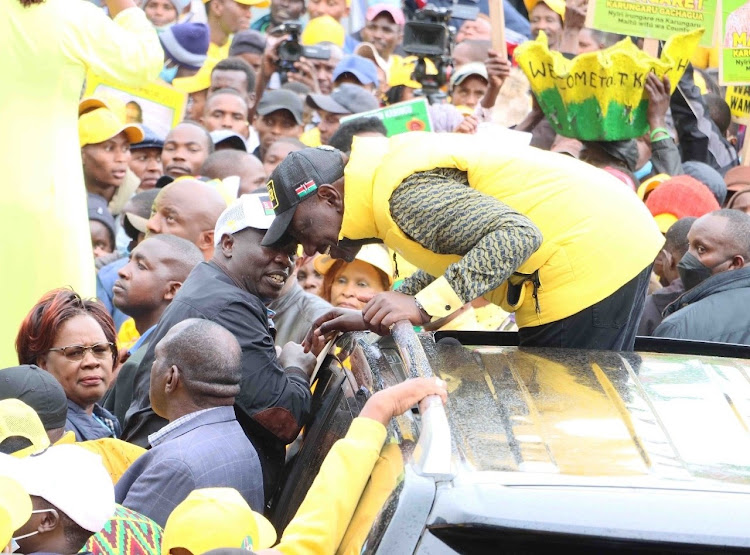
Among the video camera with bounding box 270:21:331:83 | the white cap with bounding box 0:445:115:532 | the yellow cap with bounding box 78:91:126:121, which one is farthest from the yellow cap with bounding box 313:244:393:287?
the video camera with bounding box 270:21:331:83

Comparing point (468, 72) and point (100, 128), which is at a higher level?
point (100, 128)

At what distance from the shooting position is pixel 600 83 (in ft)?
24.3

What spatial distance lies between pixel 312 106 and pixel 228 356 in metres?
5.60

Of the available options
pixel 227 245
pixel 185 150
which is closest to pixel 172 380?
pixel 227 245

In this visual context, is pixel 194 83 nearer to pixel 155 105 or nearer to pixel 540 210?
pixel 155 105

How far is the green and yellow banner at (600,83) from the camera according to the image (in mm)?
7422

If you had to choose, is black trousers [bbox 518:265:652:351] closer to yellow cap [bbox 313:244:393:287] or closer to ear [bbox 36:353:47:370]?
ear [bbox 36:353:47:370]

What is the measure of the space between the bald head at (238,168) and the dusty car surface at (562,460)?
447 cm

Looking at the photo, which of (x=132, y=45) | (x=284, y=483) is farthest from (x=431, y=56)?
(x=284, y=483)

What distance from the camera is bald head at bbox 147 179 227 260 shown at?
596 cm

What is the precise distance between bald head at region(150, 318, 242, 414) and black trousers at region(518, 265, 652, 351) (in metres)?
0.84

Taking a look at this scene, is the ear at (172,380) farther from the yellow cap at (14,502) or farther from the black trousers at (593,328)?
the yellow cap at (14,502)

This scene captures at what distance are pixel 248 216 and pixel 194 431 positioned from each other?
99cm

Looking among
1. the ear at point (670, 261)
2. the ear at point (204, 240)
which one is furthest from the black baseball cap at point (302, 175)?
the ear at point (670, 261)
